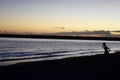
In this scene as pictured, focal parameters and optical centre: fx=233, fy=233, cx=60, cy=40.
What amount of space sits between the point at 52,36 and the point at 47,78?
524ft

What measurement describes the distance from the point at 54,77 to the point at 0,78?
9.53 ft

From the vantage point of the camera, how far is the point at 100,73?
46.5ft

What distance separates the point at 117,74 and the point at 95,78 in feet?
6.06

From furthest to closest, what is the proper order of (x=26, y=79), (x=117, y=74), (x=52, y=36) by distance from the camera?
(x=52, y=36), (x=117, y=74), (x=26, y=79)

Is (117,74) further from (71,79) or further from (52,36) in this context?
(52,36)

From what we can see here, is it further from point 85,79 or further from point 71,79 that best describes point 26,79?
point 85,79

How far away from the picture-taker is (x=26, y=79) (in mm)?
12203

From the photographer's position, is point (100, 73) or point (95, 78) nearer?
point (95, 78)

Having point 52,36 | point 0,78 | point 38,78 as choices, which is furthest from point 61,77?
point 52,36

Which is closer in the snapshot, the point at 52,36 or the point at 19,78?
the point at 19,78

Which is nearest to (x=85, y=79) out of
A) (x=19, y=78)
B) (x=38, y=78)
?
(x=38, y=78)

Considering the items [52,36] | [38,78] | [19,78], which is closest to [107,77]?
[38,78]

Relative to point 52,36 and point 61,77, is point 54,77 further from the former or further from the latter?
point 52,36

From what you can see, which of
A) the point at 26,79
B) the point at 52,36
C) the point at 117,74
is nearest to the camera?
the point at 26,79
